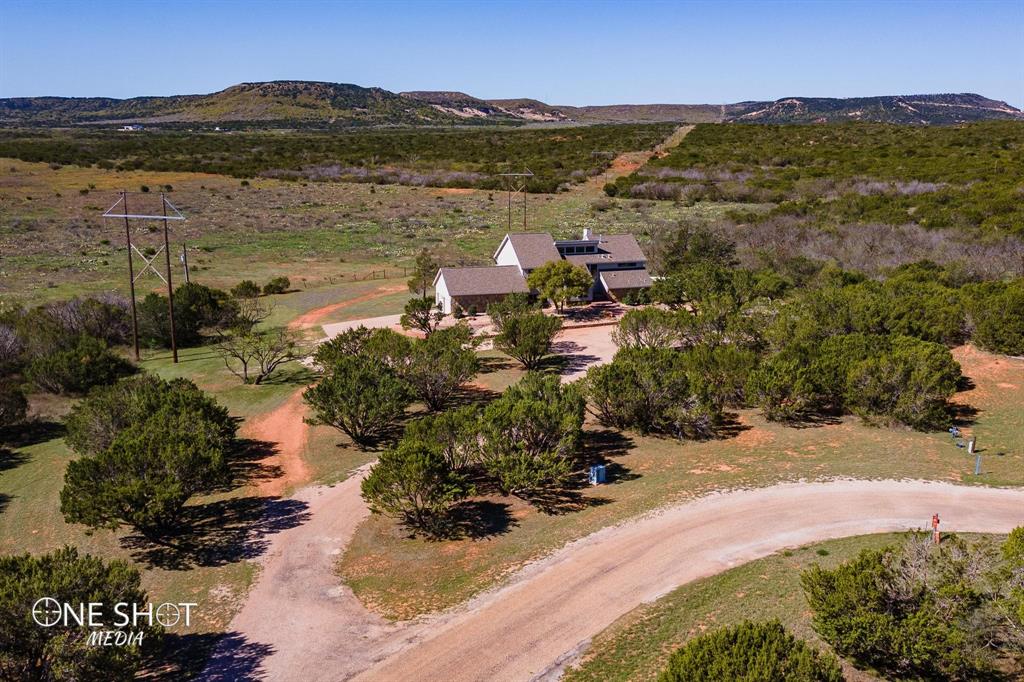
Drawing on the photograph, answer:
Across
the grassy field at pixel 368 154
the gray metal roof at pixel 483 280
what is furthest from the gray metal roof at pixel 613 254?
the grassy field at pixel 368 154

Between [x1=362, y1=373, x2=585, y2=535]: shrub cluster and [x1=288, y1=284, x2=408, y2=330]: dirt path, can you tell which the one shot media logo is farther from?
[x1=288, y1=284, x2=408, y2=330]: dirt path

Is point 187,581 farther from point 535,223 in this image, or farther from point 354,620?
point 535,223

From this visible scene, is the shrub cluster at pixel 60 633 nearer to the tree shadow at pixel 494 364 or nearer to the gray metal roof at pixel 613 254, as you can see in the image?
the tree shadow at pixel 494 364

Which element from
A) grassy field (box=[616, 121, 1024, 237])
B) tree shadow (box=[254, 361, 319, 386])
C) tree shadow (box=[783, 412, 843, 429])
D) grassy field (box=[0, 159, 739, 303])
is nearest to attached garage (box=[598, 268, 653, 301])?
grassy field (box=[0, 159, 739, 303])

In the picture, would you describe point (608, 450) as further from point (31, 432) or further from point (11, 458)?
point (31, 432)

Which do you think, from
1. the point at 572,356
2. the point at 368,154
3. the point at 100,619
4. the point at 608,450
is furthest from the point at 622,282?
the point at 368,154
